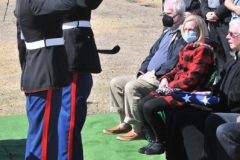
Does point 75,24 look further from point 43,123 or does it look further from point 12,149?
point 12,149

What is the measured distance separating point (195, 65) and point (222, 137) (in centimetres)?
88

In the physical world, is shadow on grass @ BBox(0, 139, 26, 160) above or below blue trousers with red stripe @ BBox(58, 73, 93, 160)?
below

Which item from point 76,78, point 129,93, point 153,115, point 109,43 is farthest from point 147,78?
point 109,43

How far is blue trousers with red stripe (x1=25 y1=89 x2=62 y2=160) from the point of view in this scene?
418 centimetres

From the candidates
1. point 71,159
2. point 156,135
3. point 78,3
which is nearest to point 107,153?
point 156,135

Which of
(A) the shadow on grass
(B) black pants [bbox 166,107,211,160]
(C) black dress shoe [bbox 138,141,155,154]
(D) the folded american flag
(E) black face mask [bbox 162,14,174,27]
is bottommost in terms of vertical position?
(A) the shadow on grass

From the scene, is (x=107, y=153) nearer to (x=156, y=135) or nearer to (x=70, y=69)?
(x=156, y=135)

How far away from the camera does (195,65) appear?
512cm

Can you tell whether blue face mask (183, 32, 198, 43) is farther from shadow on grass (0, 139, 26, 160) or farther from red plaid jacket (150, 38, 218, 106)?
shadow on grass (0, 139, 26, 160)

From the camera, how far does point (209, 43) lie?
5.15m

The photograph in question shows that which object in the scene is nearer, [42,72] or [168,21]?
[42,72]

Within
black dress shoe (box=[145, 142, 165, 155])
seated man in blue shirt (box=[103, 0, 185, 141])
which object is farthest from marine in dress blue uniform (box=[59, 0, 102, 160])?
seated man in blue shirt (box=[103, 0, 185, 141])

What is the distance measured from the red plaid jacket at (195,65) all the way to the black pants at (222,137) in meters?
0.52

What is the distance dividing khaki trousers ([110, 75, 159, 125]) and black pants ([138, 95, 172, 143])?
200mm
